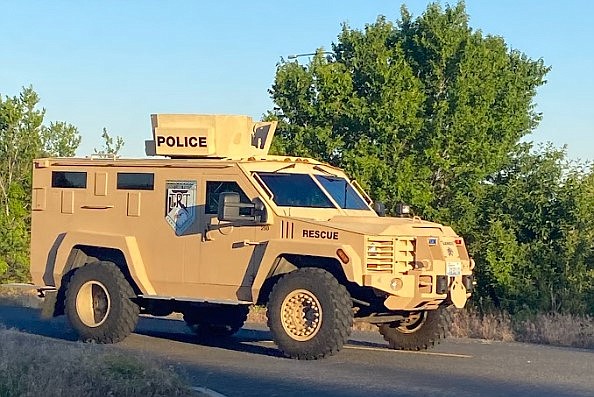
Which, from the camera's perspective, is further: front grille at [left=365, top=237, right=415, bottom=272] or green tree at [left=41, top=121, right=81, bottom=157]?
green tree at [left=41, top=121, right=81, bottom=157]

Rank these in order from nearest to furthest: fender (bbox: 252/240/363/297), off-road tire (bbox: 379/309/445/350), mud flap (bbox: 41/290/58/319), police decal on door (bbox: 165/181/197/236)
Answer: fender (bbox: 252/240/363/297), off-road tire (bbox: 379/309/445/350), police decal on door (bbox: 165/181/197/236), mud flap (bbox: 41/290/58/319)

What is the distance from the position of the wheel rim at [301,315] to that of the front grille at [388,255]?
84 centimetres

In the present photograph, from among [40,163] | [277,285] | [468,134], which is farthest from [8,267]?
[277,285]

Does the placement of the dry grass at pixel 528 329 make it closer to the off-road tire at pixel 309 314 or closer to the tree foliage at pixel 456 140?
the off-road tire at pixel 309 314

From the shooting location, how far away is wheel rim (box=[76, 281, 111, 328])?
15414mm

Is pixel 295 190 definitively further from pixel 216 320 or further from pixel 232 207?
pixel 216 320

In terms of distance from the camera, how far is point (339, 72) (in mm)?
32188

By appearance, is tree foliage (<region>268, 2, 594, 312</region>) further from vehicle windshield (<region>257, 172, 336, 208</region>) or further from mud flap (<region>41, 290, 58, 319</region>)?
mud flap (<region>41, 290, 58, 319</region>)

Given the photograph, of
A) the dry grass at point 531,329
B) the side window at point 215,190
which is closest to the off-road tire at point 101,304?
the side window at point 215,190

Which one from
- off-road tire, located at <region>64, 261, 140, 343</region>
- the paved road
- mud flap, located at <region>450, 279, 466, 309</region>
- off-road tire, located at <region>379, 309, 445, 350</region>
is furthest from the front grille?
off-road tire, located at <region>64, 261, 140, 343</region>

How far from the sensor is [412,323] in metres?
15.3

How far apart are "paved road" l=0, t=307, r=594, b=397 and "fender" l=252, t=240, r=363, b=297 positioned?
102cm

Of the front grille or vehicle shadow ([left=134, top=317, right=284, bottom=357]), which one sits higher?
the front grille

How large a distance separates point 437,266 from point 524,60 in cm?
2219
